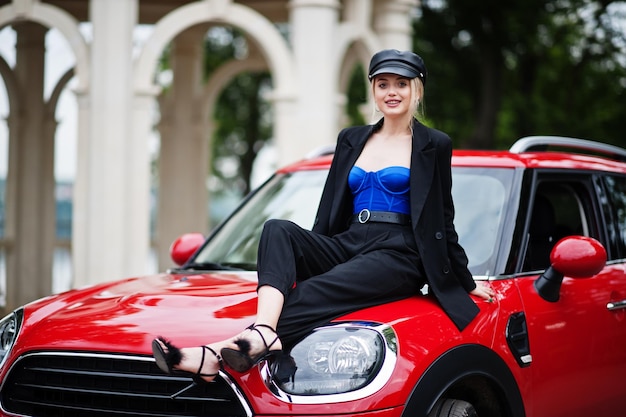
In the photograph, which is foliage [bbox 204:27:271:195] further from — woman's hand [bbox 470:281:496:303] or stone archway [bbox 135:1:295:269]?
woman's hand [bbox 470:281:496:303]

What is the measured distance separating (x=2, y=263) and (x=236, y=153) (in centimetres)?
2139

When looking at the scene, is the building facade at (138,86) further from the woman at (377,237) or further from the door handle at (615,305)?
the woman at (377,237)

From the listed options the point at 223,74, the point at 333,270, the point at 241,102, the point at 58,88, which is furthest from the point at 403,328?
the point at 241,102

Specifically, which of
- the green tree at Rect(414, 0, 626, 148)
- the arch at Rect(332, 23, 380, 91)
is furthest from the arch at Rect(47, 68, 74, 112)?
the green tree at Rect(414, 0, 626, 148)

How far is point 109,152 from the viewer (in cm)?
1095

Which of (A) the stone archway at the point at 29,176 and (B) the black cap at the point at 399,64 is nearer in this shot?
(B) the black cap at the point at 399,64

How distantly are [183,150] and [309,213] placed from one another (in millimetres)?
10883

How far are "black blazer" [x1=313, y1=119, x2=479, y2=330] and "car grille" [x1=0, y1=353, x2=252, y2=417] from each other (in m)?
1.08

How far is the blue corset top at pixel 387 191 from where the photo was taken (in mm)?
4461

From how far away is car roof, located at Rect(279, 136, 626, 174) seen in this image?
5.24 metres

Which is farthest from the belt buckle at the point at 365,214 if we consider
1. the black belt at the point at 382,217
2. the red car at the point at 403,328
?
the red car at the point at 403,328

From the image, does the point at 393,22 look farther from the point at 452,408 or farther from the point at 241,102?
the point at 241,102

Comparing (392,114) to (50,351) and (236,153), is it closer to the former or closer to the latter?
(50,351)

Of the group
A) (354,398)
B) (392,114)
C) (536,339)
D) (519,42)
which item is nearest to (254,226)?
(392,114)
